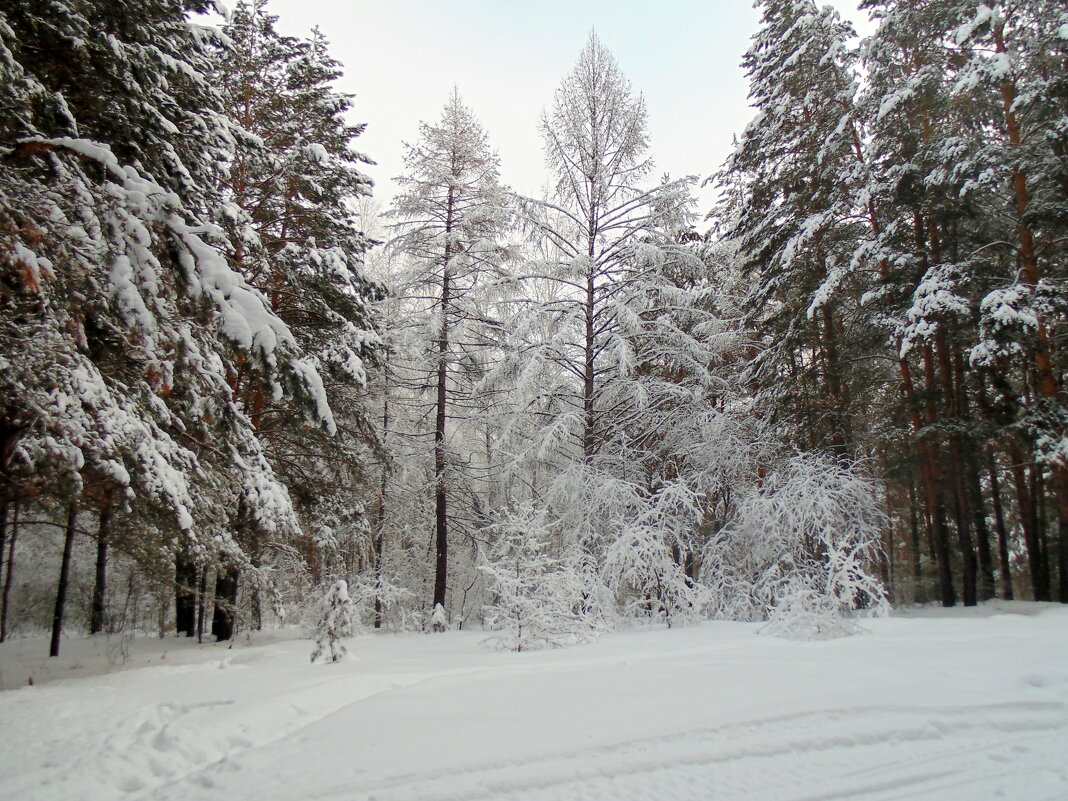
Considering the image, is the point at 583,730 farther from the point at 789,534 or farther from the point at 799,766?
the point at 789,534

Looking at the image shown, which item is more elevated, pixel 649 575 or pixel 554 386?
pixel 554 386

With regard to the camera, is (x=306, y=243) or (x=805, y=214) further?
(x=805, y=214)

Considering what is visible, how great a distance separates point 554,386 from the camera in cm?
1256

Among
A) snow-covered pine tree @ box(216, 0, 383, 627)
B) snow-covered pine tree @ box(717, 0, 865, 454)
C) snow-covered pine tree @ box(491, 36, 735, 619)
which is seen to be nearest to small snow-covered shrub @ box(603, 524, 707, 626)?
snow-covered pine tree @ box(491, 36, 735, 619)

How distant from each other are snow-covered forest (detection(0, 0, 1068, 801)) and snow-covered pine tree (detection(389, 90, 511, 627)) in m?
0.10

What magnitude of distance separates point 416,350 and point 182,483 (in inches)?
332

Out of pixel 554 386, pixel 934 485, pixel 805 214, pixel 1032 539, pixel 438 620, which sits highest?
pixel 805 214

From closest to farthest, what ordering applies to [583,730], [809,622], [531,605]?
[583,730]
[809,622]
[531,605]

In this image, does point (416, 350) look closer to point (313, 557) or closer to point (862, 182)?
point (313, 557)

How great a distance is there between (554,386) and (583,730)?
375 inches

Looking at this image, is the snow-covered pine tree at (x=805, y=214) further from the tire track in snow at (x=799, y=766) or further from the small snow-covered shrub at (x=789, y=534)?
the tire track in snow at (x=799, y=766)

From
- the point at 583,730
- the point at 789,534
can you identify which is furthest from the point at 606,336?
the point at 583,730

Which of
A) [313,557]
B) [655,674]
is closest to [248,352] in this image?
[655,674]

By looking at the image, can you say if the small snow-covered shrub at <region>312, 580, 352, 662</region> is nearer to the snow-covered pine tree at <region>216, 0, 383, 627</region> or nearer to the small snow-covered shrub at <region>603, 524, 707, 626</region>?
the snow-covered pine tree at <region>216, 0, 383, 627</region>
